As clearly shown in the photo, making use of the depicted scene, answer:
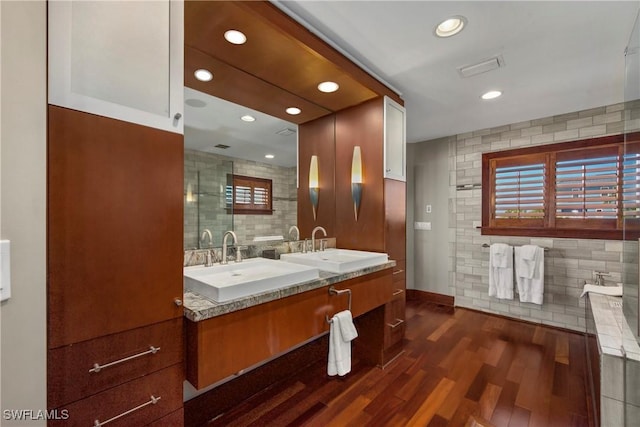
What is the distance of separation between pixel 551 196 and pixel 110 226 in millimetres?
3925

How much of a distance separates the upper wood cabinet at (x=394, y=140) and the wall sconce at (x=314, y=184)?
635mm

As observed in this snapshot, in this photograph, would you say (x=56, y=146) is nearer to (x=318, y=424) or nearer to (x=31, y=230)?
(x=31, y=230)

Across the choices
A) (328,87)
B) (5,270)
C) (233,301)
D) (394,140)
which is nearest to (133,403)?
(233,301)

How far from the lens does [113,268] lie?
957 millimetres

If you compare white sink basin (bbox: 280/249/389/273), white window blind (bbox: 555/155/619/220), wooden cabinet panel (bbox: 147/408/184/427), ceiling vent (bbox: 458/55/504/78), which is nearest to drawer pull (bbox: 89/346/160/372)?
wooden cabinet panel (bbox: 147/408/184/427)

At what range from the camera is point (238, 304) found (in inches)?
46.6

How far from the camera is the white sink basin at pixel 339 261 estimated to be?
180 cm

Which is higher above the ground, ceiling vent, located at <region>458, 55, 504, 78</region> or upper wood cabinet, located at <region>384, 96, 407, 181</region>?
ceiling vent, located at <region>458, 55, 504, 78</region>

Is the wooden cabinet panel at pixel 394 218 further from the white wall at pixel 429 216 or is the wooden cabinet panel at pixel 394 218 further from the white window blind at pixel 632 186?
the white wall at pixel 429 216

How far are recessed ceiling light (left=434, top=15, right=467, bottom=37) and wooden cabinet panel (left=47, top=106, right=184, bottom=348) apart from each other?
5.33 ft

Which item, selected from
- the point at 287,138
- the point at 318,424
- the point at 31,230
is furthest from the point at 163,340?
the point at 287,138

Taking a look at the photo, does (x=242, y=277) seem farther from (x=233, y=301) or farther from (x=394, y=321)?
(x=394, y=321)

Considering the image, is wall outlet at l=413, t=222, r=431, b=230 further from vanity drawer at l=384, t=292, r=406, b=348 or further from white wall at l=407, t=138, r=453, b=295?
vanity drawer at l=384, t=292, r=406, b=348

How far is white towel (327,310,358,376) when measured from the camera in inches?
65.1
